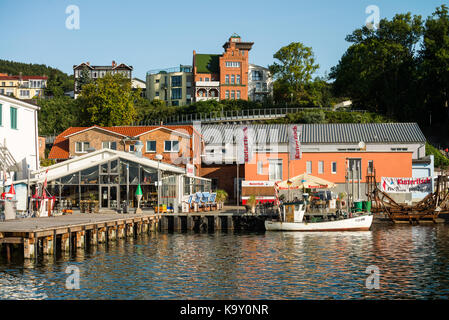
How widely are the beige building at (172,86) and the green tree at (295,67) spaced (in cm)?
2598

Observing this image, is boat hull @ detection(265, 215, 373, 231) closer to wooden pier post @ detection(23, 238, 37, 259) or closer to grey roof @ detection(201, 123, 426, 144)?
wooden pier post @ detection(23, 238, 37, 259)

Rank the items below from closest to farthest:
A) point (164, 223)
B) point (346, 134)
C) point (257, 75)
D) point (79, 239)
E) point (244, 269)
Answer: point (244, 269)
point (79, 239)
point (164, 223)
point (346, 134)
point (257, 75)

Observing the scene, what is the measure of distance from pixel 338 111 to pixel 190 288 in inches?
3053

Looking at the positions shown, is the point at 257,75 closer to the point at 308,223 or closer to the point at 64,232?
the point at 308,223

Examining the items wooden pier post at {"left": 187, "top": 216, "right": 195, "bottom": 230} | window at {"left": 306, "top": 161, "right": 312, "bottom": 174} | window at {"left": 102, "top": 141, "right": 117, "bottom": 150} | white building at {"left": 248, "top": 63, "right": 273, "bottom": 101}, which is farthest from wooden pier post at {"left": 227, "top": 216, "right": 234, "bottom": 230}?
white building at {"left": 248, "top": 63, "right": 273, "bottom": 101}

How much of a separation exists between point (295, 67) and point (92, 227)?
7776 centimetres

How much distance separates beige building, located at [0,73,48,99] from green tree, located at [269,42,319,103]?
8547cm

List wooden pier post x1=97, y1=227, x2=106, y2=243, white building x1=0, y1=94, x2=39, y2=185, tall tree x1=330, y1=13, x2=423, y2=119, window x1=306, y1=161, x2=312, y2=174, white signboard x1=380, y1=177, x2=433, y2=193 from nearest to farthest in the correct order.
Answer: wooden pier post x1=97, y1=227, x2=106, y2=243 → white building x1=0, y1=94, x2=39, y2=185 → white signboard x1=380, y1=177, x2=433, y2=193 → window x1=306, y1=161, x2=312, y2=174 → tall tree x1=330, y1=13, x2=423, y2=119

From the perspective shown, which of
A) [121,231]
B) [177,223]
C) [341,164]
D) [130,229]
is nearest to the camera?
[121,231]

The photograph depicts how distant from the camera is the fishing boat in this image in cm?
4303

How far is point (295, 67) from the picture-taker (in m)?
106

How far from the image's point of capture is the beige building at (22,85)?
168250 mm

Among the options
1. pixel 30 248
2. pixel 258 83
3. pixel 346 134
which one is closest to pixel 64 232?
pixel 30 248

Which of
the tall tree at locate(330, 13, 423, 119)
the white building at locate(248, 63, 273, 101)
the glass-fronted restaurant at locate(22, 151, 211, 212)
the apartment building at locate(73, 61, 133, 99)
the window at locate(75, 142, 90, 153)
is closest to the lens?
the glass-fronted restaurant at locate(22, 151, 211, 212)
